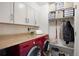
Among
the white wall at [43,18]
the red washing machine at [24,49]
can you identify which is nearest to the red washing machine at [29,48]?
the red washing machine at [24,49]

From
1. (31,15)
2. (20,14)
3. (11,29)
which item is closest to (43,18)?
(31,15)

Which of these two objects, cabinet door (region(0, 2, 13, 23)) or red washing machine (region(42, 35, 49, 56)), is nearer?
cabinet door (region(0, 2, 13, 23))

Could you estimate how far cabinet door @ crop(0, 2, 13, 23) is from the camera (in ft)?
4.67

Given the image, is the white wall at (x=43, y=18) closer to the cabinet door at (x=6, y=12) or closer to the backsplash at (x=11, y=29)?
the backsplash at (x=11, y=29)

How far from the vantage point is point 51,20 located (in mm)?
1723

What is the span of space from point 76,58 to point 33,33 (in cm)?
71

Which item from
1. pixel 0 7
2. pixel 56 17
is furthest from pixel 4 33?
pixel 56 17

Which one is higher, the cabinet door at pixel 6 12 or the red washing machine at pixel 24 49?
the cabinet door at pixel 6 12

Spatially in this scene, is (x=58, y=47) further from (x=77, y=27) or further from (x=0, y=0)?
(x=0, y=0)

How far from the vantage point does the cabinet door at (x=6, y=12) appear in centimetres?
142

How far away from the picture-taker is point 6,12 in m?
1.54

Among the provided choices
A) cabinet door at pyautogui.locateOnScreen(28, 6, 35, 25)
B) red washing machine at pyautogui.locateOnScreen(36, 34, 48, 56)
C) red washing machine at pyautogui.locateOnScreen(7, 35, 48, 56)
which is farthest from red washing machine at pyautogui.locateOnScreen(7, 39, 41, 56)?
cabinet door at pyautogui.locateOnScreen(28, 6, 35, 25)

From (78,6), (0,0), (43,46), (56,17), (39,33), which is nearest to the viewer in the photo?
(0,0)

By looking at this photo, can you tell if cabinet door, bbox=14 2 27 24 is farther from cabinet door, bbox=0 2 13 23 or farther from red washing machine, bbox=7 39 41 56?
red washing machine, bbox=7 39 41 56
